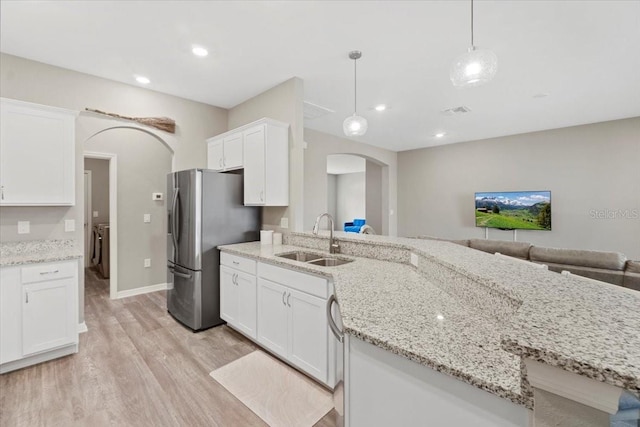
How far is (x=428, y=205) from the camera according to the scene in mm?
7227

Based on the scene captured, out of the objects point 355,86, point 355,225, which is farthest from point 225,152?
point 355,225

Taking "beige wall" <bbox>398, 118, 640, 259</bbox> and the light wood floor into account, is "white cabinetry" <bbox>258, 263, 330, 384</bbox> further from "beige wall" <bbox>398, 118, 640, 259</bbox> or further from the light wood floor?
"beige wall" <bbox>398, 118, 640, 259</bbox>

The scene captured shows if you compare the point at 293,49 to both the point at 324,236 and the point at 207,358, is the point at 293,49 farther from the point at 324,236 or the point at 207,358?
the point at 207,358

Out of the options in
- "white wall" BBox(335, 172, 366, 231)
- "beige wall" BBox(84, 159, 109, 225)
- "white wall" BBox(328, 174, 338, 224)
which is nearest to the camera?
"beige wall" BBox(84, 159, 109, 225)

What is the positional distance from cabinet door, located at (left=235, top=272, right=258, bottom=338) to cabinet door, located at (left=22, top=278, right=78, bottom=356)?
140 centimetres

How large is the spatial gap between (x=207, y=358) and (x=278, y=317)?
772mm

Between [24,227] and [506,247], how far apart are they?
5215 mm

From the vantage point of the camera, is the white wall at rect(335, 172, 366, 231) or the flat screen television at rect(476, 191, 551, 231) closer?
the flat screen television at rect(476, 191, 551, 231)

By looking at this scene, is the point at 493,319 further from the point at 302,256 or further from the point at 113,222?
the point at 113,222

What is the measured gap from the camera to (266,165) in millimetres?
3053

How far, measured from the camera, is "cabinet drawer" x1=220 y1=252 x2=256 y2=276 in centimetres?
266

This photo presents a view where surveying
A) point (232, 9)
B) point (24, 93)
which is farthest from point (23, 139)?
point (232, 9)

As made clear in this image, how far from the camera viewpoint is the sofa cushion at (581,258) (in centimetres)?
272

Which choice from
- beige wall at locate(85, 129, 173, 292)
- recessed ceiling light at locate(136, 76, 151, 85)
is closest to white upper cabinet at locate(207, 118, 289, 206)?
recessed ceiling light at locate(136, 76, 151, 85)
